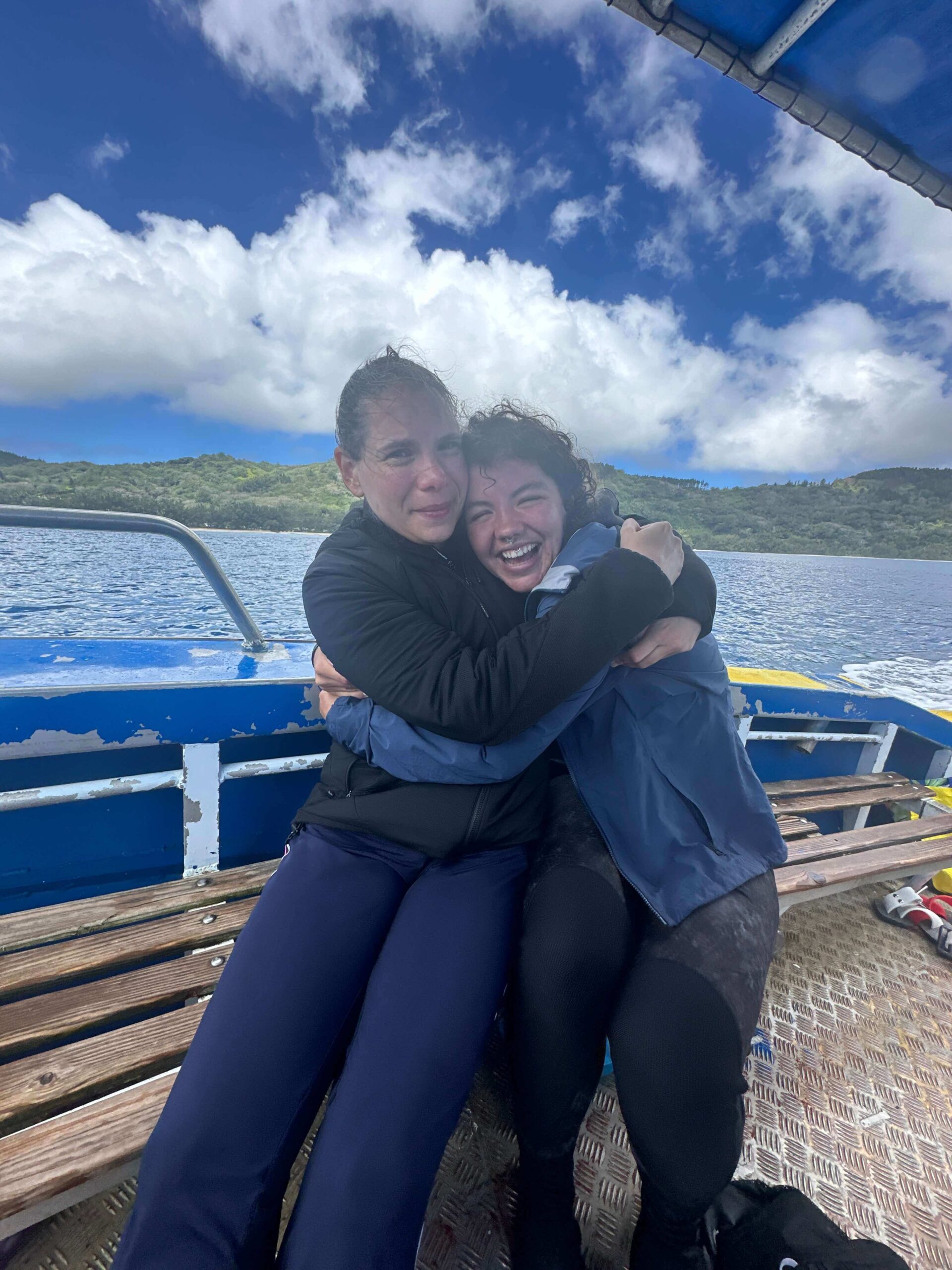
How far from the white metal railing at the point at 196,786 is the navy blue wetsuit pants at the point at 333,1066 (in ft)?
1.92

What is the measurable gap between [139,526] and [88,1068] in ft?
4.41

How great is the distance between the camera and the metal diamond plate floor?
45.4 inches

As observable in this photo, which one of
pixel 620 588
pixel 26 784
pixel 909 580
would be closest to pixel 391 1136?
pixel 620 588

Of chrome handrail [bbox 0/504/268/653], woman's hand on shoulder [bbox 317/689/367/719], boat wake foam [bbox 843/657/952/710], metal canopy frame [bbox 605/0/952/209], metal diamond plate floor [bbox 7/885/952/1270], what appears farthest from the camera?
boat wake foam [bbox 843/657/952/710]

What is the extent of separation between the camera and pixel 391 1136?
0.85 m

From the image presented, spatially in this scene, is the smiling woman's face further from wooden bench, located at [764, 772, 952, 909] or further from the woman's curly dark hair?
wooden bench, located at [764, 772, 952, 909]

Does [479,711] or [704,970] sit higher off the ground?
[479,711]

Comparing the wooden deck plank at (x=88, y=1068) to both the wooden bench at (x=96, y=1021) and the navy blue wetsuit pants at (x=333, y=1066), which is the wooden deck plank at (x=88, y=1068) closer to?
the wooden bench at (x=96, y=1021)

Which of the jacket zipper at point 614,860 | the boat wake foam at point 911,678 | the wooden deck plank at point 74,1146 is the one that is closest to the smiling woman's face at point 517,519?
the jacket zipper at point 614,860

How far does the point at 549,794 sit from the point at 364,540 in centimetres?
79

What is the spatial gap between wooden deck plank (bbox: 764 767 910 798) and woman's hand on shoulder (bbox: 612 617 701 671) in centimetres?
186

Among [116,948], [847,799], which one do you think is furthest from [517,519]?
[847,799]

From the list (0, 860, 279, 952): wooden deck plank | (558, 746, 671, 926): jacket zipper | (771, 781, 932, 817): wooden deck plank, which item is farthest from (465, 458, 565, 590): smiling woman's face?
(771, 781, 932, 817): wooden deck plank

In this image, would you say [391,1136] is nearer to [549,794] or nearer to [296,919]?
[296,919]
